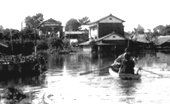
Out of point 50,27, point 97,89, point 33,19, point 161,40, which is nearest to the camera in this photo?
point 97,89

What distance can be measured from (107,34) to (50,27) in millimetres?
28009

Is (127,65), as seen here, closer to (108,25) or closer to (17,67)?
(17,67)

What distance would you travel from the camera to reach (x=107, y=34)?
74.5 m

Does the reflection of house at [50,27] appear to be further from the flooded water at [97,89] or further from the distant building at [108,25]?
the flooded water at [97,89]

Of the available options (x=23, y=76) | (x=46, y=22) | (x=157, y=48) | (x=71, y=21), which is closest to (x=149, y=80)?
(x=23, y=76)

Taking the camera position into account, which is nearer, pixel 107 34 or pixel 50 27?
pixel 107 34

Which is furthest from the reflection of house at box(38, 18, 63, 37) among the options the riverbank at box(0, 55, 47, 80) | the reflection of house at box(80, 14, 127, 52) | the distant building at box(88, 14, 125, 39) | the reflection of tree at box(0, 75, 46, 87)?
the reflection of tree at box(0, 75, 46, 87)

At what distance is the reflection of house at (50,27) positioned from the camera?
96.9m

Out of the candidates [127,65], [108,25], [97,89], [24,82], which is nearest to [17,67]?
[24,82]

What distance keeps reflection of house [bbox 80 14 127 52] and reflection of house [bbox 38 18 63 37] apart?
1941cm

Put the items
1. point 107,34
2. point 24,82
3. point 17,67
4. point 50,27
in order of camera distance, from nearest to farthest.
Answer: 1. point 24,82
2. point 17,67
3. point 107,34
4. point 50,27

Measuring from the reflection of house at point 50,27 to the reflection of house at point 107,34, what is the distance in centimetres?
1941

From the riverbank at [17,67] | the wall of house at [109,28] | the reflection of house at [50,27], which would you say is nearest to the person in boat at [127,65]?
the riverbank at [17,67]

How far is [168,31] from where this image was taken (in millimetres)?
108312
